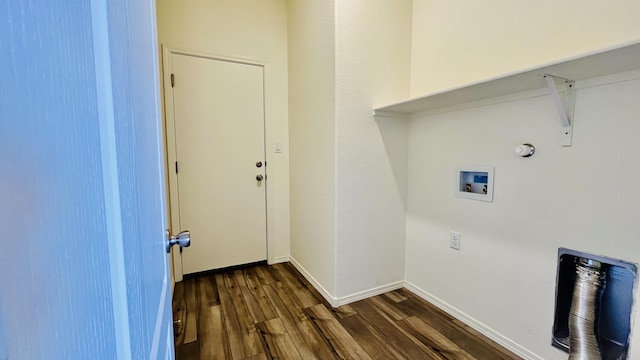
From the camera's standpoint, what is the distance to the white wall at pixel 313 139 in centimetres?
186

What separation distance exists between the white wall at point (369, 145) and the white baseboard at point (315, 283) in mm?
58

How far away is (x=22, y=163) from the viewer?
0.17 m

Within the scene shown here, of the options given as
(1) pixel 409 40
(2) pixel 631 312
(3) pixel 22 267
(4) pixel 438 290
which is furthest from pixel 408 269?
(3) pixel 22 267

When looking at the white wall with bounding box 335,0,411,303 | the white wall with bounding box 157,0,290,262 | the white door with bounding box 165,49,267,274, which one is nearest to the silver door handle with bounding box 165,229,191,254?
the white wall with bounding box 335,0,411,303

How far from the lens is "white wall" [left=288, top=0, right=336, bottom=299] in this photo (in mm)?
1864

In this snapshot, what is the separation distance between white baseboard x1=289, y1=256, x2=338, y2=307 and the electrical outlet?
0.88 metres

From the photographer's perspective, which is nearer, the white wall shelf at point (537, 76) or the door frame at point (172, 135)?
the white wall shelf at point (537, 76)

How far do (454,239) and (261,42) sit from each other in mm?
2305

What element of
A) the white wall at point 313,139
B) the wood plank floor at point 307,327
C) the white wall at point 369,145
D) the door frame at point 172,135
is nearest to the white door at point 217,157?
the door frame at point 172,135

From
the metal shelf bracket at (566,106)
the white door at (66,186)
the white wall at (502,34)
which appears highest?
the white wall at (502,34)

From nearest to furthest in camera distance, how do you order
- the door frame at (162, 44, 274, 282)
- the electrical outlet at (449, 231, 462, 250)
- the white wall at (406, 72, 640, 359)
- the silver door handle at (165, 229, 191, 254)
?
the silver door handle at (165, 229, 191, 254)
the white wall at (406, 72, 640, 359)
the electrical outlet at (449, 231, 462, 250)
the door frame at (162, 44, 274, 282)

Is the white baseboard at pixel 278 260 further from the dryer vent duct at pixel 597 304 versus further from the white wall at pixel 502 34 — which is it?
the dryer vent duct at pixel 597 304

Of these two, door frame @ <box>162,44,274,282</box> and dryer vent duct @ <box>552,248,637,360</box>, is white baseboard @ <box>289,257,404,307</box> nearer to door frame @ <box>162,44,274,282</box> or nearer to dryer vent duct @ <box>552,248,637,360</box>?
dryer vent duct @ <box>552,248,637,360</box>

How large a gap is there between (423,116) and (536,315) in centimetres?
133
